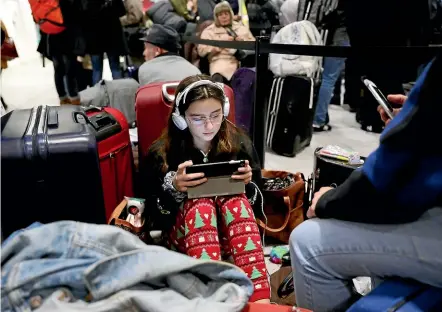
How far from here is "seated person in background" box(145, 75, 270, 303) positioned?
180 cm

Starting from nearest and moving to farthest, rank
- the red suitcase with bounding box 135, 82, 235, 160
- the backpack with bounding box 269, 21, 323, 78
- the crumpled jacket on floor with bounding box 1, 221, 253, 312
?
1. the crumpled jacket on floor with bounding box 1, 221, 253, 312
2. the red suitcase with bounding box 135, 82, 235, 160
3. the backpack with bounding box 269, 21, 323, 78

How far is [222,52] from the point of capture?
4125 millimetres

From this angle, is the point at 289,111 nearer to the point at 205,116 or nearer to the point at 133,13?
the point at 205,116

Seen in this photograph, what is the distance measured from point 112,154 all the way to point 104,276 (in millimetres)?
1092

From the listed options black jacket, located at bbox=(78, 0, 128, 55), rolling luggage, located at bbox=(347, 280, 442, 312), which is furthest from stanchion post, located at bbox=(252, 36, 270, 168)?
black jacket, located at bbox=(78, 0, 128, 55)

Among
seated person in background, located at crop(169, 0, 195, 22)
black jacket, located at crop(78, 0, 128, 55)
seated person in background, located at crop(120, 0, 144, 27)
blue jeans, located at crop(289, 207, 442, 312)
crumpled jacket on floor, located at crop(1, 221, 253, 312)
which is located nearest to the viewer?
crumpled jacket on floor, located at crop(1, 221, 253, 312)

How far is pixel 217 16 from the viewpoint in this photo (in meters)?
4.15

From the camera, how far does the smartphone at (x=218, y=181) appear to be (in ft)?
5.94

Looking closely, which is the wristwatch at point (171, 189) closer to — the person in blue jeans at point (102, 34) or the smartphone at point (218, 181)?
the smartphone at point (218, 181)

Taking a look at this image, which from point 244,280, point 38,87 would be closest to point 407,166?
point 244,280

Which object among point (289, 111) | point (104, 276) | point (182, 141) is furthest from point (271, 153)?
point (104, 276)

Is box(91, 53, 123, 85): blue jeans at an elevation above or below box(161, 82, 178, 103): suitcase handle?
below

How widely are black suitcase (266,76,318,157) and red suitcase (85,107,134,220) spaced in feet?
5.32

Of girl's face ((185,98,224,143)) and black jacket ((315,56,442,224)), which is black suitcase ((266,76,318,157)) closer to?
girl's face ((185,98,224,143))
